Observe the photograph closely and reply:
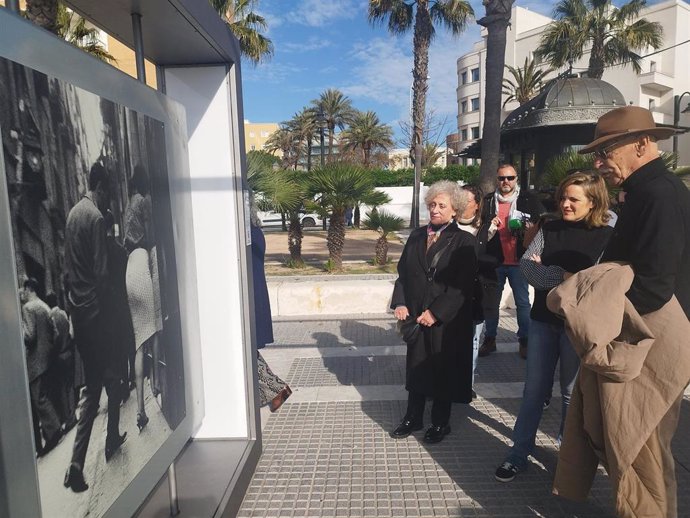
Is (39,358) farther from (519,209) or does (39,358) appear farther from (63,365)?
(519,209)

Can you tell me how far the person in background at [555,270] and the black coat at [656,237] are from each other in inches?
23.9

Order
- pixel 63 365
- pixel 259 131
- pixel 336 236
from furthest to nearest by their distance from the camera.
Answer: pixel 259 131, pixel 336 236, pixel 63 365

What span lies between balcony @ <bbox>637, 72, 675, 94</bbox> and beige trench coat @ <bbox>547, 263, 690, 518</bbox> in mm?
47372

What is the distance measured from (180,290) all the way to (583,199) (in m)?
2.28

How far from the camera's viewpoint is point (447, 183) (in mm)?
3482

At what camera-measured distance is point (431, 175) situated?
34.1m

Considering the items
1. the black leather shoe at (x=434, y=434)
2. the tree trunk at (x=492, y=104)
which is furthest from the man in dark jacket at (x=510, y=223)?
the tree trunk at (x=492, y=104)

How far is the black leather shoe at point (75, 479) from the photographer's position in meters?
1.43

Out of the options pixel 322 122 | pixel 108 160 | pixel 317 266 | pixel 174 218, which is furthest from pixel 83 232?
pixel 322 122

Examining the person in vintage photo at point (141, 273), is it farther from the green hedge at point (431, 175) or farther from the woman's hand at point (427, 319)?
the green hedge at point (431, 175)

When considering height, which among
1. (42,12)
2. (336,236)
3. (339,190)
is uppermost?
(42,12)

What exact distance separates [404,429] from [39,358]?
2.76m

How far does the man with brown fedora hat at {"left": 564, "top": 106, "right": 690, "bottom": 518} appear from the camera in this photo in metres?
2.06

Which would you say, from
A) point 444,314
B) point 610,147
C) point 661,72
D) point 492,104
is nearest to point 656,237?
point 610,147
